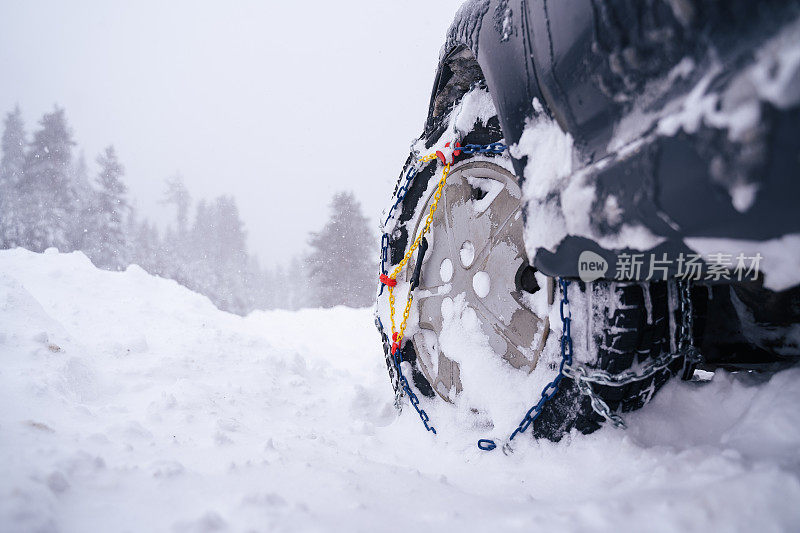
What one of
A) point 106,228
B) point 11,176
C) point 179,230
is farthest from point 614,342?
point 179,230

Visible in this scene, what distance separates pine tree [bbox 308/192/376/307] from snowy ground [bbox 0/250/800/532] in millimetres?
14547

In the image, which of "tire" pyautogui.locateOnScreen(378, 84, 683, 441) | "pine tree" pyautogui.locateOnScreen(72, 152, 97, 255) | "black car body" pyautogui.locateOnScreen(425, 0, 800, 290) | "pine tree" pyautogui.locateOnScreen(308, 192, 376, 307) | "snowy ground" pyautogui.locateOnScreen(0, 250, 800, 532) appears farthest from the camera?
"pine tree" pyautogui.locateOnScreen(72, 152, 97, 255)

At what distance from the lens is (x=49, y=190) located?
741 inches

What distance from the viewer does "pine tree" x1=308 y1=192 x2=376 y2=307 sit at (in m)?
16.7

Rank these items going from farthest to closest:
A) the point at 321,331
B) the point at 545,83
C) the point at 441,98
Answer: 1. the point at 321,331
2. the point at 441,98
3. the point at 545,83

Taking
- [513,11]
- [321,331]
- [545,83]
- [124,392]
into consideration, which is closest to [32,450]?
[124,392]

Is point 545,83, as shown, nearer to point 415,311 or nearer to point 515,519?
point 515,519

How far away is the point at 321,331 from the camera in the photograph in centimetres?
564

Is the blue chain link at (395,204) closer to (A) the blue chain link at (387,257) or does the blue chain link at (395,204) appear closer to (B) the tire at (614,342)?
(A) the blue chain link at (387,257)

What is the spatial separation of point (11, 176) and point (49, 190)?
5063 millimetres

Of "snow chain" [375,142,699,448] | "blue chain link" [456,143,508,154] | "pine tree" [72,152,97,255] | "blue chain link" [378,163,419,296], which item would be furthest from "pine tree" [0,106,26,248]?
"blue chain link" [456,143,508,154]

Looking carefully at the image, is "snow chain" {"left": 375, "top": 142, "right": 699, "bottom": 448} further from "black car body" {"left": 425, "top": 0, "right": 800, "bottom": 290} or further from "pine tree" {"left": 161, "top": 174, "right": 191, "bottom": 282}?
"pine tree" {"left": 161, "top": 174, "right": 191, "bottom": 282}

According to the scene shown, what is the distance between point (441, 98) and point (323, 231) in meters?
15.4

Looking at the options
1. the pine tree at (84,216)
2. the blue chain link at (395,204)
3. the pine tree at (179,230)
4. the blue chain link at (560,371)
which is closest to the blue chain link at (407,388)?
the blue chain link at (395,204)
